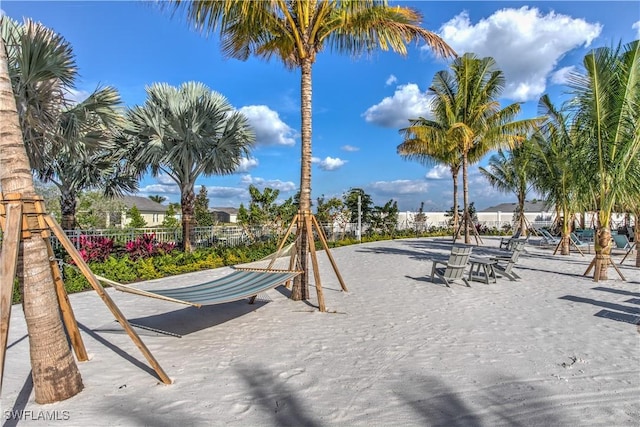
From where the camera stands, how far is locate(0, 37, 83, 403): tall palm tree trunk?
2.86 meters

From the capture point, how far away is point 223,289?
5.09 metres

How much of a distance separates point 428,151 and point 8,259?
18.5 m

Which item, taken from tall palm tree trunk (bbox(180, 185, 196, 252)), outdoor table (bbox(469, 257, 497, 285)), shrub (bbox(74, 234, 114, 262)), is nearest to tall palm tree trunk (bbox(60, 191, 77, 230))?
shrub (bbox(74, 234, 114, 262))

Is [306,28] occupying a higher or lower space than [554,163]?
higher

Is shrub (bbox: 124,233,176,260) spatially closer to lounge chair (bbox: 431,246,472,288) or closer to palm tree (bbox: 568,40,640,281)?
lounge chair (bbox: 431,246,472,288)

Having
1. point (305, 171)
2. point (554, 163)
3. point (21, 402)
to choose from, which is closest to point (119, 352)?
point (21, 402)

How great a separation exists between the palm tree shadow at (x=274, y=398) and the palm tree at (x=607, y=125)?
8155 mm

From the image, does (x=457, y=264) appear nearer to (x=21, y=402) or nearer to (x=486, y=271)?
(x=486, y=271)

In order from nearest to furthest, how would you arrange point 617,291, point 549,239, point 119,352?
point 119,352, point 617,291, point 549,239

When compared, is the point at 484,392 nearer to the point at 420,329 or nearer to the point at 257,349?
the point at 420,329

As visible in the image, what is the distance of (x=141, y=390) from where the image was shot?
3166mm

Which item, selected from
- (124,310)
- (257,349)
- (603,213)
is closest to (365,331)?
(257,349)

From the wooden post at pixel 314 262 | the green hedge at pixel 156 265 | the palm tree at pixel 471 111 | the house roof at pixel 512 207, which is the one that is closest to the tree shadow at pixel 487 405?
the wooden post at pixel 314 262

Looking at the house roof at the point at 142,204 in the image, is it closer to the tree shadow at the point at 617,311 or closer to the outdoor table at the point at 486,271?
the outdoor table at the point at 486,271
